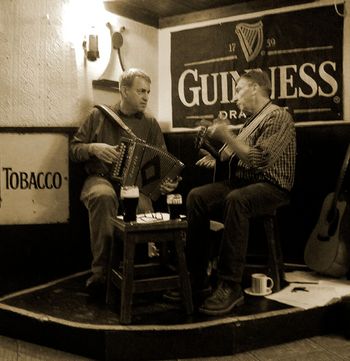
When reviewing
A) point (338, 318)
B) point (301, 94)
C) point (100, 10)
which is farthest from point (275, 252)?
point (100, 10)

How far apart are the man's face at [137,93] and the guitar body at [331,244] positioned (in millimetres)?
1744

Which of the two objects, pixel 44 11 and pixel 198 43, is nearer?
pixel 44 11

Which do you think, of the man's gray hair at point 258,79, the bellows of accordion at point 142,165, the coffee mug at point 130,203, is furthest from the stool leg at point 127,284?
the man's gray hair at point 258,79

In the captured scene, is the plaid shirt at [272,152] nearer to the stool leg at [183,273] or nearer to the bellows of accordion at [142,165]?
the bellows of accordion at [142,165]

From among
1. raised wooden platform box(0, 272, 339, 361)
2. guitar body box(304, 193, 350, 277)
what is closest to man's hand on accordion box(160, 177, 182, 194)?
raised wooden platform box(0, 272, 339, 361)

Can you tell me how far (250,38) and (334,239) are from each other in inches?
78.8

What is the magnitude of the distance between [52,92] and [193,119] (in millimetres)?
1453

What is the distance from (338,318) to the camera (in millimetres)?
3242

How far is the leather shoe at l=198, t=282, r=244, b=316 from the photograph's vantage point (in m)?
3.04

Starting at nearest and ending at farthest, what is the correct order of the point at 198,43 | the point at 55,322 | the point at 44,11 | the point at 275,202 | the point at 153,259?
1. the point at 55,322
2. the point at 275,202
3. the point at 44,11
4. the point at 153,259
5. the point at 198,43

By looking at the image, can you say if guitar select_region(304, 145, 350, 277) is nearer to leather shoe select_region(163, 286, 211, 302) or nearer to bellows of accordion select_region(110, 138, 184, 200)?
leather shoe select_region(163, 286, 211, 302)

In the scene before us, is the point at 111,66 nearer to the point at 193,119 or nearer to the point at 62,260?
the point at 193,119

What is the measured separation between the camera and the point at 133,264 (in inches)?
114

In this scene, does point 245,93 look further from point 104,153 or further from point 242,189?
point 104,153
